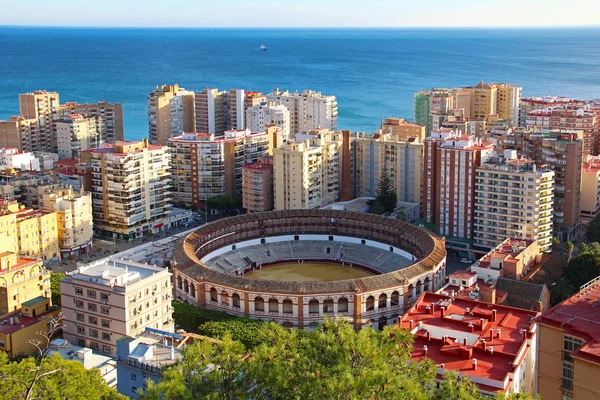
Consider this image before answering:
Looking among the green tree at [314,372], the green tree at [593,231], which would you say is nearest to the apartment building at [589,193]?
the green tree at [593,231]

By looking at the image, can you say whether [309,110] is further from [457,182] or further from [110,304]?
[110,304]

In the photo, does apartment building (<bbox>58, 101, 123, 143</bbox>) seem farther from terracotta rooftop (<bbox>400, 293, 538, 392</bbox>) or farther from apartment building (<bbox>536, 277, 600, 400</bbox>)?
apartment building (<bbox>536, 277, 600, 400</bbox>)

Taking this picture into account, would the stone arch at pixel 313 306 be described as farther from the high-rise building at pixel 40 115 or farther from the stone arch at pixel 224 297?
the high-rise building at pixel 40 115

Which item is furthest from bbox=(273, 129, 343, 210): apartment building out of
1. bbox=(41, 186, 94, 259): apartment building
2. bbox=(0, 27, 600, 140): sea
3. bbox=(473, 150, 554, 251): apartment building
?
bbox=(0, 27, 600, 140): sea

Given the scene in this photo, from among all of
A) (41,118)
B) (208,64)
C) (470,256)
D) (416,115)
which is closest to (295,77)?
(208,64)

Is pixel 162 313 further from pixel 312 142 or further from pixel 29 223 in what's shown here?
pixel 312 142
